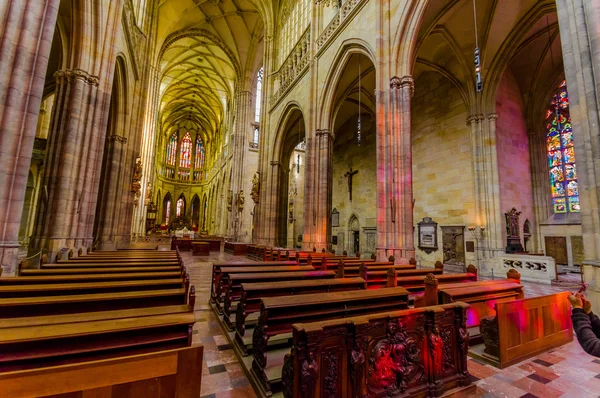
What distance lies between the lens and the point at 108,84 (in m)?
8.23

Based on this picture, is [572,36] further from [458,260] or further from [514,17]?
[458,260]

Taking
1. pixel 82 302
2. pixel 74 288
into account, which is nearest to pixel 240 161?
pixel 74 288

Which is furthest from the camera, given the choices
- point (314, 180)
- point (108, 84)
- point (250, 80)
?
point (250, 80)

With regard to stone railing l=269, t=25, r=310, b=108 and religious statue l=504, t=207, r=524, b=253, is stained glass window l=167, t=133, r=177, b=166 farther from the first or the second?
religious statue l=504, t=207, r=524, b=253

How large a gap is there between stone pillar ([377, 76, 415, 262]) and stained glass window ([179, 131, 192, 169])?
41022 millimetres

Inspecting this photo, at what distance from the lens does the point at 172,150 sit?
1687 inches

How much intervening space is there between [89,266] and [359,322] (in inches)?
190

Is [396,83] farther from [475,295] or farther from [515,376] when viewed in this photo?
[515,376]

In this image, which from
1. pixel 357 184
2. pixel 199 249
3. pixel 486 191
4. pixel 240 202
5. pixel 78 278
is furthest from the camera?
pixel 240 202

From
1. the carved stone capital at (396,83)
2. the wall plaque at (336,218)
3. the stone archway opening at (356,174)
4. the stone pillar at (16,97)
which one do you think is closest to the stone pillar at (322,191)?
the stone archway opening at (356,174)

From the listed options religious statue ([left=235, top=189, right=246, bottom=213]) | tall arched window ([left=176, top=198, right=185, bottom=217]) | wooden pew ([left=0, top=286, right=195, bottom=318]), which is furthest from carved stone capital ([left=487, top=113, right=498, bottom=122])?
tall arched window ([left=176, top=198, right=185, bottom=217])

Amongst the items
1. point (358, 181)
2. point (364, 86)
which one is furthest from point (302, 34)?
point (358, 181)

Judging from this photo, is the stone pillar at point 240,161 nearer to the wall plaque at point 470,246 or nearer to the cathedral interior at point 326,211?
the cathedral interior at point 326,211

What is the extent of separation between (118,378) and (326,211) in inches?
453
